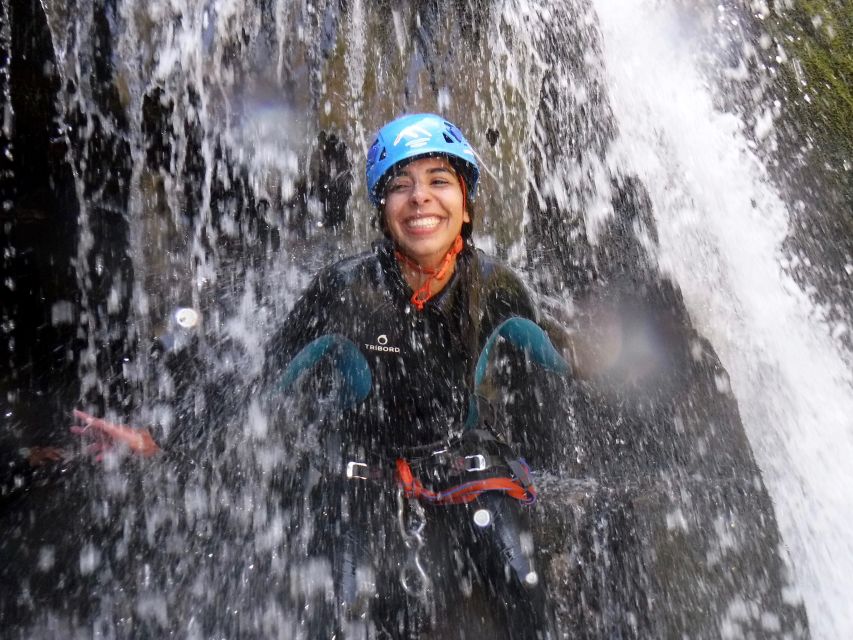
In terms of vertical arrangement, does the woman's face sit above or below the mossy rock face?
below

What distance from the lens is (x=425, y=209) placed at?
8.11 ft

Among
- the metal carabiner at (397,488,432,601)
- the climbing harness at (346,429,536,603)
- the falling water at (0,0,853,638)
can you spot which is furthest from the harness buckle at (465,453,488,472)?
the falling water at (0,0,853,638)

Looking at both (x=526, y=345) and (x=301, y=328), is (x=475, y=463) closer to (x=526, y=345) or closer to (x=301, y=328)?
(x=526, y=345)

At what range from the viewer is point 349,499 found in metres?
2.45

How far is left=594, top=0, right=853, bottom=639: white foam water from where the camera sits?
340 cm

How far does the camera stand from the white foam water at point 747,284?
3.40 metres

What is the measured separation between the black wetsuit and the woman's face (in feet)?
0.39

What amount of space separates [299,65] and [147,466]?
3605mm

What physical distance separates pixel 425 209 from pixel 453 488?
1.16m

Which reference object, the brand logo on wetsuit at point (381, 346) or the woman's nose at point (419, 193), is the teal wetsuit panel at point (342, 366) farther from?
the woman's nose at point (419, 193)

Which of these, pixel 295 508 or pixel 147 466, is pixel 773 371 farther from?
pixel 147 466

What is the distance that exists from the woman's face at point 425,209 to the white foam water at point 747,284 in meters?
2.37

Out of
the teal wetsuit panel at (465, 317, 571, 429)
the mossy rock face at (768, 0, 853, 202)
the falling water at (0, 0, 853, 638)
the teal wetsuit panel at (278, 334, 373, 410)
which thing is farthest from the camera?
the mossy rock face at (768, 0, 853, 202)

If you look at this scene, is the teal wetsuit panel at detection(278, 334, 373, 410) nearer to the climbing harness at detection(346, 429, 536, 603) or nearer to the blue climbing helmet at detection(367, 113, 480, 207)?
the climbing harness at detection(346, 429, 536, 603)
